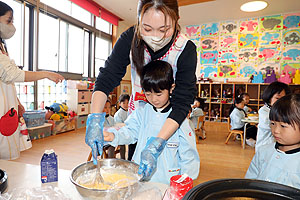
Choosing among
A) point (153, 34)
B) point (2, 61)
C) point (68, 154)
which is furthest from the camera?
point (68, 154)

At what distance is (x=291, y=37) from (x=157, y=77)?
6682 mm

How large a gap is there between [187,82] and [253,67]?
629 cm

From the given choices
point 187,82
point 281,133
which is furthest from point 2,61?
point 281,133

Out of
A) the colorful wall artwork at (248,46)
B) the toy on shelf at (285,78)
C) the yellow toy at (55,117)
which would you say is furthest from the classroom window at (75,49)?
the toy on shelf at (285,78)

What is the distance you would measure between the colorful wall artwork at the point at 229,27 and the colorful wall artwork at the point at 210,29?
0.16m

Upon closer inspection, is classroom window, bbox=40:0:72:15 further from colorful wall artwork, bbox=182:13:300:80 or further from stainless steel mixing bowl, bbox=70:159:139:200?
stainless steel mixing bowl, bbox=70:159:139:200

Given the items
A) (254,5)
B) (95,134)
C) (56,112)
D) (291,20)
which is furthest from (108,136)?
(291,20)

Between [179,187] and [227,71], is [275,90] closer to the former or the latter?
[179,187]

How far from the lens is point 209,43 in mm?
6941

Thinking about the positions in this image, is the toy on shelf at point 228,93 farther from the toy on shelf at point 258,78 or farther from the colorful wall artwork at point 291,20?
the colorful wall artwork at point 291,20

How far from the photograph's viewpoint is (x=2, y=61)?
1191 mm

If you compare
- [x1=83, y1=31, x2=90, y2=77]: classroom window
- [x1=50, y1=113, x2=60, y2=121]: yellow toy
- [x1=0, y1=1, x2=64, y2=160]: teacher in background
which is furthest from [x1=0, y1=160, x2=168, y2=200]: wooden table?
[x1=83, y1=31, x2=90, y2=77]: classroom window

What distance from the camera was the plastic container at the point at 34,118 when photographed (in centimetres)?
377

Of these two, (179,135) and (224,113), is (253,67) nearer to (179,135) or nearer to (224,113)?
(224,113)
